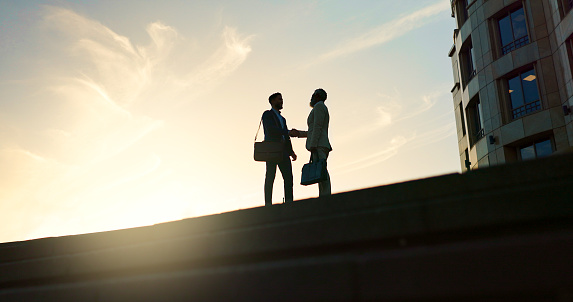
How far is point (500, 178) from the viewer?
3.04 meters

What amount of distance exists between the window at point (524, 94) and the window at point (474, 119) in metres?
2.63

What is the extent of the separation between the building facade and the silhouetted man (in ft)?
43.9

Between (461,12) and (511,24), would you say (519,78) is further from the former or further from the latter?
(461,12)

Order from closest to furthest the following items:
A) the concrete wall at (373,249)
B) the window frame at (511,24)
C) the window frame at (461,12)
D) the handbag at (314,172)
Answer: the concrete wall at (373,249) → the handbag at (314,172) → the window frame at (511,24) → the window frame at (461,12)

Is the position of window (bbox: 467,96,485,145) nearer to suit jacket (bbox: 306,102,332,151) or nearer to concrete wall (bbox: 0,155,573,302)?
suit jacket (bbox: 306,102,332,151)

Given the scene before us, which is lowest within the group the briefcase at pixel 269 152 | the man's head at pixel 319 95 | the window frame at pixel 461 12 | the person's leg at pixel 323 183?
the person's leg at pixel 323 183

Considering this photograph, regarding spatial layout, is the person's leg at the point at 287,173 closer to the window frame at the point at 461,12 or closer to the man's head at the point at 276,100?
the man's head at the point at 276,100

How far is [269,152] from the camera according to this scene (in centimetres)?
680

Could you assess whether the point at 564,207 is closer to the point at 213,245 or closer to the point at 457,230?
the point at 457,230

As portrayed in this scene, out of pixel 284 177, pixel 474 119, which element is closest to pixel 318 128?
pixel 284 177

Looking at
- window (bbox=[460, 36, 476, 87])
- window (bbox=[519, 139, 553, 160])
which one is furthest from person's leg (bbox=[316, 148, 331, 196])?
window (bbox=[460, 36, 476, 87])

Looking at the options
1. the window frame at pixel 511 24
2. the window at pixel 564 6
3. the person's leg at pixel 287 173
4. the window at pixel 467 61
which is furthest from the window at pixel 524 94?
the person's leg at pixel 287 173

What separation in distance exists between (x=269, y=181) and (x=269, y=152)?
409mm

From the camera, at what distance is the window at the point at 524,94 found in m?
18.9
